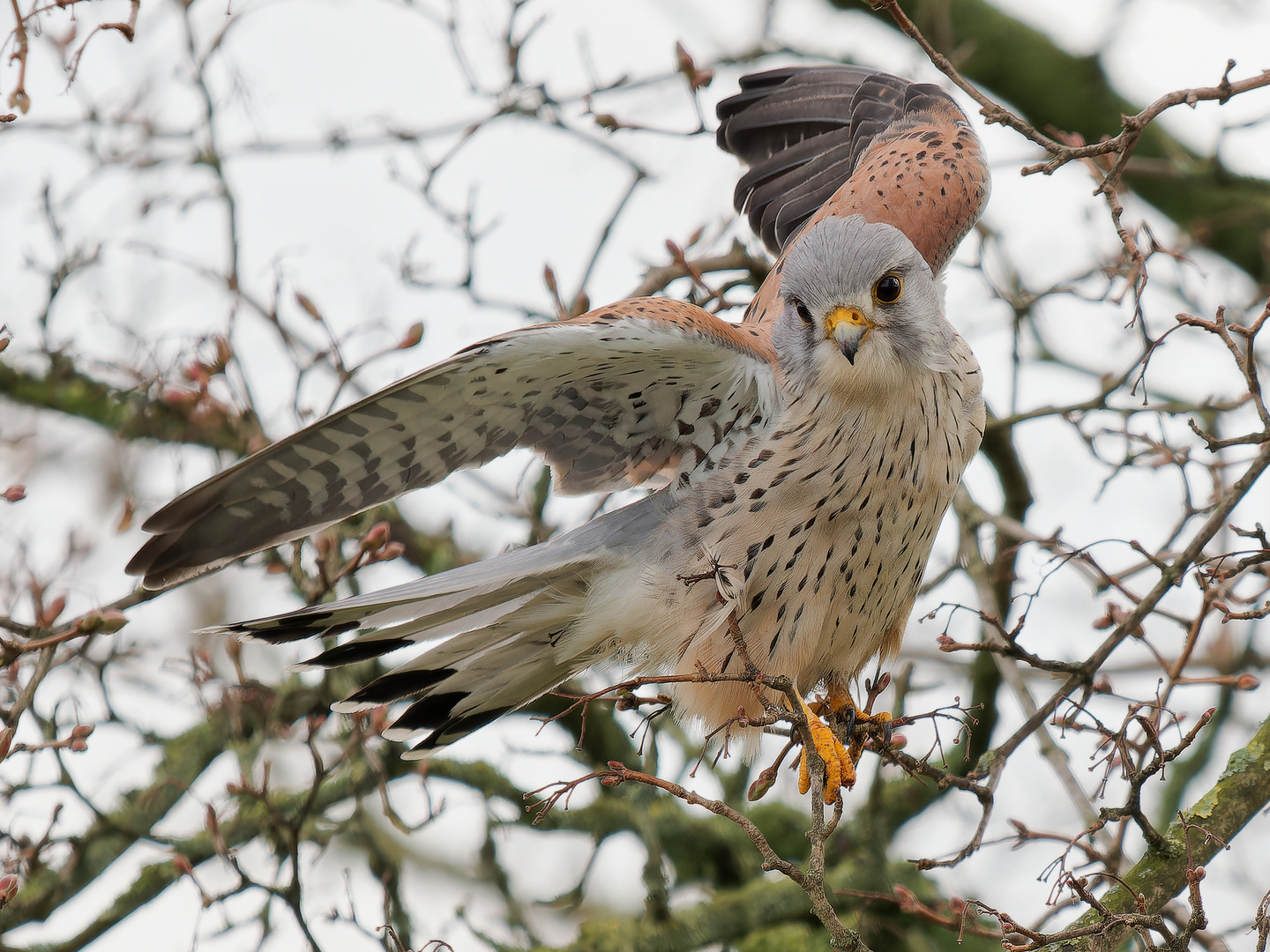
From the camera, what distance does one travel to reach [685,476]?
3.73 metres

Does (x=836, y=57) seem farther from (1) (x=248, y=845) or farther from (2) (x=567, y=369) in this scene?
(1) (x=248, y=845)

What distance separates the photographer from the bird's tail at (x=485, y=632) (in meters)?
3.39

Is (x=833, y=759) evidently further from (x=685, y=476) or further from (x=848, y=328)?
(x=848, y=328)

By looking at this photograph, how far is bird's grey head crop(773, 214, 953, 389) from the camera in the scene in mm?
3289

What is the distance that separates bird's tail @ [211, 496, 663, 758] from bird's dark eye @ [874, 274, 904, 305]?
0.92m

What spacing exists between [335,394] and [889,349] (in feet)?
5.27

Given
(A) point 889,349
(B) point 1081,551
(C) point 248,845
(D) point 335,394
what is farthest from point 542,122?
(C) point 248,845

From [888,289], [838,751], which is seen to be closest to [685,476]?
[888,289]

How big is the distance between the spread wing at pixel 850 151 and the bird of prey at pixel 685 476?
2 centimetres

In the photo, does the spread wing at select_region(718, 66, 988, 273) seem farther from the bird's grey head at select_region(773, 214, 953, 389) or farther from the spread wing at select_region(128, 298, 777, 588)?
the spread wing at select_region(128, 298, 777, 588)

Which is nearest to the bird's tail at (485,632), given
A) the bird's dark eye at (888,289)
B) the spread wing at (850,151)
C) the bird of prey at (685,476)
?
the bird of prey at (685,476)

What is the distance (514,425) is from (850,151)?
6.86ft

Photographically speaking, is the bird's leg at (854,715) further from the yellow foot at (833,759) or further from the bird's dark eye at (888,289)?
the bird's dark eye at (888,289)

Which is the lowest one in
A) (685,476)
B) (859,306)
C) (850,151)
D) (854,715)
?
(854,715)
